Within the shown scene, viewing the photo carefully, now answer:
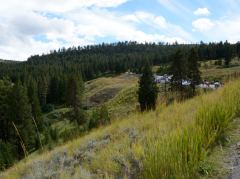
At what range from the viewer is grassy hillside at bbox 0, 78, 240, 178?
13.0 ft

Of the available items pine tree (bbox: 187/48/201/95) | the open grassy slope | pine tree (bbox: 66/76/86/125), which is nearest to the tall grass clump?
pine tree (bbox: 187/48/201/95)

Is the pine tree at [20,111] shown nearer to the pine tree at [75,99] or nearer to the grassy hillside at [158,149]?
the pine tree at [75,99]

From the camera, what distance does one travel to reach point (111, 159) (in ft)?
17.3

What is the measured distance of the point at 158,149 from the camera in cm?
419

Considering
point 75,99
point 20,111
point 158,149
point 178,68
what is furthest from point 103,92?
point 158,149

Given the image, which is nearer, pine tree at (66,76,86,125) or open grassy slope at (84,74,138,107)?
pine tree at (66,76,86,125)

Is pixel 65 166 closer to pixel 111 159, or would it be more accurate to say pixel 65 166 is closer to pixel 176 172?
pixel 111 159

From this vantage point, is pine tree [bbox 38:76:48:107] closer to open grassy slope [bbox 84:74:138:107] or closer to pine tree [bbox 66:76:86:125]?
open grassy slope [bbox 84:74:138:107]

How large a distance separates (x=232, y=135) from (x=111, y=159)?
188 cm

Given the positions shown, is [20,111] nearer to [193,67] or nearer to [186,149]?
[193,67]

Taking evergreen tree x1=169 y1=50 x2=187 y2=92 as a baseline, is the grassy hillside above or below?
above

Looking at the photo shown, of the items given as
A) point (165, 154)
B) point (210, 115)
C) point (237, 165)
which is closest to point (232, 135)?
point (210, 115)

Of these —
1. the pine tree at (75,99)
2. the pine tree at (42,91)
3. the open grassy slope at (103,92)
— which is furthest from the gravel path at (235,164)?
the pine tree at (42,91)

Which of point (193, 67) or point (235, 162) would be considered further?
point (193, 67)
